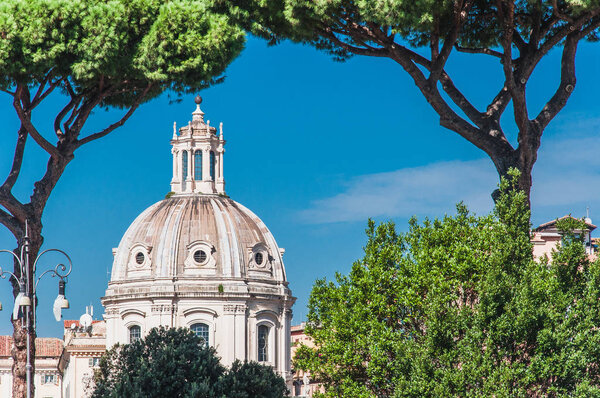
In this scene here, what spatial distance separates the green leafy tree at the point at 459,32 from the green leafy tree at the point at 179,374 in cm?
735

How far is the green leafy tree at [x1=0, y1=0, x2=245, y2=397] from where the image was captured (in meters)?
19.0

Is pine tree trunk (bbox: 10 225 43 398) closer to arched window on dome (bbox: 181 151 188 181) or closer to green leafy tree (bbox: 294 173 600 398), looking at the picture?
green leafy tree (bbox: 294 173 600 398)

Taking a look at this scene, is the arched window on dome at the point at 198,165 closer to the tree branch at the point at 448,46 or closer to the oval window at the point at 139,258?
the oval window at the point at 139,258

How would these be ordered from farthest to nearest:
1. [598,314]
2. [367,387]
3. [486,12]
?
[367,387]
[486,12]
[598,314]

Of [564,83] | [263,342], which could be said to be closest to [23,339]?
[564,83]

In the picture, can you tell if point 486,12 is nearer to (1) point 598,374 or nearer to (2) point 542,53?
(2) point 542,53

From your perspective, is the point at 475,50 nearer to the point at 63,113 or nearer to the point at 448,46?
the point at 448,46

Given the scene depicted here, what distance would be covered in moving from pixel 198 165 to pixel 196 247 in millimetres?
7003

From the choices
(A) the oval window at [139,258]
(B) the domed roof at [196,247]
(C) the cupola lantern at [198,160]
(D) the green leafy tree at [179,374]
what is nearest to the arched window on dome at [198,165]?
(C) the cupola lantern at [198,160]

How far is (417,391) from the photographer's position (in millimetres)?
17812

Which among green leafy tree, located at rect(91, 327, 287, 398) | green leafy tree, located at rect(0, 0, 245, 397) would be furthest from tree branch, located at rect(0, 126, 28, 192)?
green leafy tree, located at rect(91, 327, 287, 398)

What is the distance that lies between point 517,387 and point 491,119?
165 inches

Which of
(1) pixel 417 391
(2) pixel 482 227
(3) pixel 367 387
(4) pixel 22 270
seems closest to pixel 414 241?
(2) pixel 482 227

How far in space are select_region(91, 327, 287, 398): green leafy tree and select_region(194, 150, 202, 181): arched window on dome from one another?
49.3 meters
